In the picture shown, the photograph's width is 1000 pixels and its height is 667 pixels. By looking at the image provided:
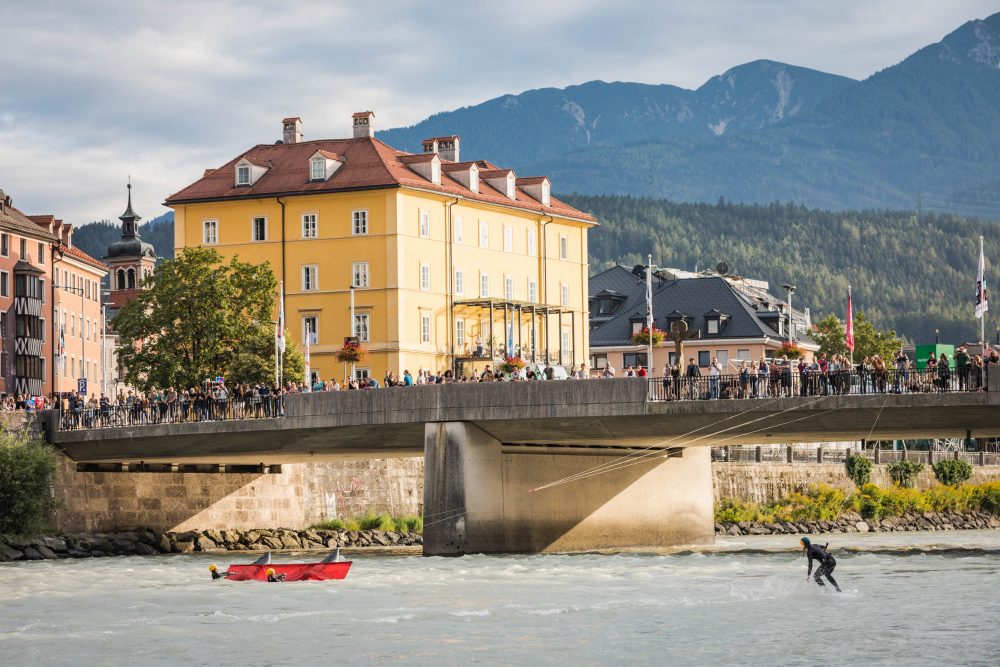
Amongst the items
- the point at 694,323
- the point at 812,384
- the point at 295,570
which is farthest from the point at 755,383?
the point at 694,323

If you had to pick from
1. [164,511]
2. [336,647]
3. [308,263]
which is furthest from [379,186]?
[336,647]

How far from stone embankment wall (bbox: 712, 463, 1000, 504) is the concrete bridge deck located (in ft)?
87.6

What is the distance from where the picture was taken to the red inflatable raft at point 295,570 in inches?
2205

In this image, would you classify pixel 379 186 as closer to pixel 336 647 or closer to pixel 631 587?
pixel 631 587

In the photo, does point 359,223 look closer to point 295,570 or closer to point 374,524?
point 374,524

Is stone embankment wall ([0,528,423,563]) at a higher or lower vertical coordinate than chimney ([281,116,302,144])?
lower

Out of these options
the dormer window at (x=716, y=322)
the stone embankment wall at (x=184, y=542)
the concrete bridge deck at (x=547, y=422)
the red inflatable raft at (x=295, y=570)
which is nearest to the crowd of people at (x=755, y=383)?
the concrete bridge deck at (x=547, y=422)

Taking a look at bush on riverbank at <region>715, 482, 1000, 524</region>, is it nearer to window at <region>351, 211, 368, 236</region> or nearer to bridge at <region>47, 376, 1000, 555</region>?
bridge at <region>47, 376, 1000, 555</region>

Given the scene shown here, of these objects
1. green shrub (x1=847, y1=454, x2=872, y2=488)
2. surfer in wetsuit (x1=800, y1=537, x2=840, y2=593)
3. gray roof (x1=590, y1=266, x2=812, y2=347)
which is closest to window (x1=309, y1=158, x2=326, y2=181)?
green shrub (x1=847, y1=454, x2=872, y2=488)

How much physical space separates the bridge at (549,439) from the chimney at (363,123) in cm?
4029

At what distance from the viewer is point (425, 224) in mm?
104812

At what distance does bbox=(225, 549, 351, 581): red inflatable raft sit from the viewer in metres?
56.0

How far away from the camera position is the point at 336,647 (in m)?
39.5

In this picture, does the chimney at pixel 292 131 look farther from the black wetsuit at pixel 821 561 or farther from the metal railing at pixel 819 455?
the black wetsuit at pixel 821 561
